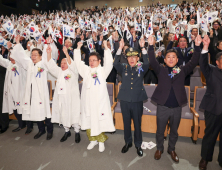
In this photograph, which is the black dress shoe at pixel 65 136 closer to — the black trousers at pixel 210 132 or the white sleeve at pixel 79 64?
the white sleeve at pixel 79 64

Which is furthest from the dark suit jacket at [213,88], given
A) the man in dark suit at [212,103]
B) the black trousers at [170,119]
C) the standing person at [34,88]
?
the standing person at [34,88]

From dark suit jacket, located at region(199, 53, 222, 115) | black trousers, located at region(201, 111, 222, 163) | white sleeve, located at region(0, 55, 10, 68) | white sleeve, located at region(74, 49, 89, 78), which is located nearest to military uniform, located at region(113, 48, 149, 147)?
white sleeve, located at region(74, 49, 89, 78)

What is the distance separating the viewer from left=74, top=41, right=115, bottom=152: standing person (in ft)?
8.92

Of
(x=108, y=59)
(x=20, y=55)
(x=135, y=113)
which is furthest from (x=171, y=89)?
(x=20, y=55)

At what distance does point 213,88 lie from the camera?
85.3 inches

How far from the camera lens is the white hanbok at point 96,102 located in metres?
2.72

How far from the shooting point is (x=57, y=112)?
3148 millimetres

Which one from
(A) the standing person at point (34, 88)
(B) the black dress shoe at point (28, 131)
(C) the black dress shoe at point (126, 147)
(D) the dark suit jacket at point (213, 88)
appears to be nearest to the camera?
(D) the dark suit jacket at point (213, 88)

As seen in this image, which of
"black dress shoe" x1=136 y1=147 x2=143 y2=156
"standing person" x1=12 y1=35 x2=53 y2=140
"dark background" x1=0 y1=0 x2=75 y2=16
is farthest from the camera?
"dark background" x1=0 y1=0 x2=75 y2=16

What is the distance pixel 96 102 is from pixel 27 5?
1609 cm

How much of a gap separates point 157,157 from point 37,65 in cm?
286

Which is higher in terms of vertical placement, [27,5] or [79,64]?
[27,5]

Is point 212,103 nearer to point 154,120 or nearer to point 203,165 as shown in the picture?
point 203,165

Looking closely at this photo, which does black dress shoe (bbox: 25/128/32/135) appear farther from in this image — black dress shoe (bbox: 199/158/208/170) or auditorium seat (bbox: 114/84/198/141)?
black dress shoe (bbox: 199/158/208/170)
